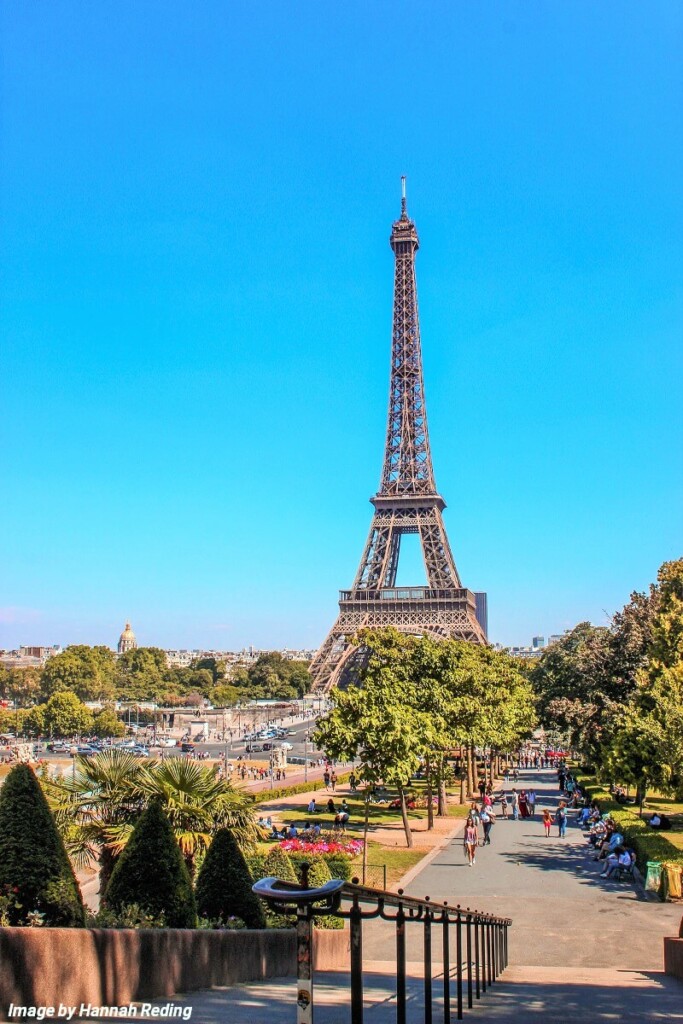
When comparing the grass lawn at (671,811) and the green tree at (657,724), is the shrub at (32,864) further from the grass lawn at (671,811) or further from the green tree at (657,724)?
the green tree at (657,724)

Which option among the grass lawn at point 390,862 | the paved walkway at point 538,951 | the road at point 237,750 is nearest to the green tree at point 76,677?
the road at point 237,750

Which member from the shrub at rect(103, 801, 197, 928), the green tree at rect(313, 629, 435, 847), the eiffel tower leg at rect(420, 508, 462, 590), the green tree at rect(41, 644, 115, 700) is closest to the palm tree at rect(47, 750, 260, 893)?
the shrub at rect(103, 801, 197, 928)

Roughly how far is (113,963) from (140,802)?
1091cm

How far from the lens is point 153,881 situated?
39.7 ft

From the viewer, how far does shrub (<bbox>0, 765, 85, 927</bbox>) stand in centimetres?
936

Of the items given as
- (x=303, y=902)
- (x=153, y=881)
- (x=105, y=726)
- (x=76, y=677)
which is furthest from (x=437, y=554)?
(x=303, y=902)

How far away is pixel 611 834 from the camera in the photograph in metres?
28.2

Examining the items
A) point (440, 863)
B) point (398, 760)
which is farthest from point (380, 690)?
point (440, 863)

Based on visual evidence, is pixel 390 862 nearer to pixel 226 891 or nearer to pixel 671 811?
pixel 226 891

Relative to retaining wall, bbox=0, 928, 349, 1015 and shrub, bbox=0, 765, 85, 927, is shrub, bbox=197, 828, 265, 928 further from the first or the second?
shrub, bbox=0, 765, 85, 927

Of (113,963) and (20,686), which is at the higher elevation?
(20,686)

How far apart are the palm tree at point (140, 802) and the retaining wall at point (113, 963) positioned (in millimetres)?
7525

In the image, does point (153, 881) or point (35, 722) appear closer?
point (153, 881)

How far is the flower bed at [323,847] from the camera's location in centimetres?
2341
